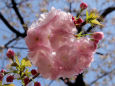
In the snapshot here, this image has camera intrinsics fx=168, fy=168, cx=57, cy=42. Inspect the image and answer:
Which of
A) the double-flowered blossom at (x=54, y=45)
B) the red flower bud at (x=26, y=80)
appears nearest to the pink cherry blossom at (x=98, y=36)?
the double-flowered blossom at (x=54, y=45)

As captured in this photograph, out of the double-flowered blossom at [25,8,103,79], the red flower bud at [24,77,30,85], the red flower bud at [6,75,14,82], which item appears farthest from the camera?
the red flower bud at [6,75,14,82]

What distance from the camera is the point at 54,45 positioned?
3.43 ft

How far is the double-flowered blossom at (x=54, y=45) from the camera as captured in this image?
104cm

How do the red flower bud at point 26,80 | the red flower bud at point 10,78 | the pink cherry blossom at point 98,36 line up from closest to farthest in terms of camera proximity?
the pink cherry blossom at point 98,36
the red flower bud at point 26,80
the red flower bud at point 10,78

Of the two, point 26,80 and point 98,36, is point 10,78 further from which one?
point 98,36

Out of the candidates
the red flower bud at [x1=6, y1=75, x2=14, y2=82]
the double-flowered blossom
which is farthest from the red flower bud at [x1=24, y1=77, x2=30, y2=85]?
the double-flowered blossom

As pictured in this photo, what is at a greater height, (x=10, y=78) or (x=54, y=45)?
(x=10, y=78)

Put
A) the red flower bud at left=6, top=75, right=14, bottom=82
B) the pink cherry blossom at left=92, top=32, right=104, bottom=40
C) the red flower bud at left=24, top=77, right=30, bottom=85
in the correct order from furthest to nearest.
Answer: the red flower bud at left=6, top=75, right=14, bottom=82, the red flower bud at left=24, top=77, right=30, bottom=85, the pink cherry blossom at left=92, top=32, right=104, bottom=40

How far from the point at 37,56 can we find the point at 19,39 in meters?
5.33

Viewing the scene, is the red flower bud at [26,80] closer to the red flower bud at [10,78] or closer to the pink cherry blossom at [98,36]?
the red flower bud at [10,78]

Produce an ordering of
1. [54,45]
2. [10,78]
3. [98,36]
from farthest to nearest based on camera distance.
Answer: [10,78] < [98,36] < [54,45]

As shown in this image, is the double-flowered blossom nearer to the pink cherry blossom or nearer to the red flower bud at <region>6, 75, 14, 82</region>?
the pink cherry blossom

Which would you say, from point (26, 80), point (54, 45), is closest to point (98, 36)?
point (54, 45)

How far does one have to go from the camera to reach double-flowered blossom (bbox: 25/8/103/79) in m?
1.04
